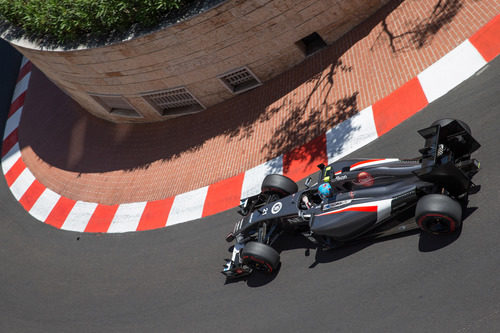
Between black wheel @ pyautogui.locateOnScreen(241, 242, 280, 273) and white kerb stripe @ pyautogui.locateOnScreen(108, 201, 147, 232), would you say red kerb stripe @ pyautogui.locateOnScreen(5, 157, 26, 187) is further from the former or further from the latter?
black wheel @ pyautogui.locateOnScreen(241, 242, 280, 273)

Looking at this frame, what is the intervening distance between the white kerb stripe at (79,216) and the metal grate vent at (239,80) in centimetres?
559

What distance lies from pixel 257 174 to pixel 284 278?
10.5 feet

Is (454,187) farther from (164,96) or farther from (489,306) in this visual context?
(164,96)

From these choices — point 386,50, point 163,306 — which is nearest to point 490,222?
point 386,50

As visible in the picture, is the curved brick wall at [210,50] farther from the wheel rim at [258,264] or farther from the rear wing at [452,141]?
the wheel rim at [258,264]

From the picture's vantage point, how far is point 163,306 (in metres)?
8.98

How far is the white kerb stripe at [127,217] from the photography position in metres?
11.4

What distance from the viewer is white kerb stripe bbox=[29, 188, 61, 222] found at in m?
12.9

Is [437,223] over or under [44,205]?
under

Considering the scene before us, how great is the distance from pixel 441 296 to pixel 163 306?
225 inches

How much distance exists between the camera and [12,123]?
1755 cm

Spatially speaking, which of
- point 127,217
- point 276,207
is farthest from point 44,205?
point 276,207

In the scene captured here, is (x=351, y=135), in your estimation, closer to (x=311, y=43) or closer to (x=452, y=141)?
(x=452, y=141)

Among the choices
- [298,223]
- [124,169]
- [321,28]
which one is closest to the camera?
[298,223]
